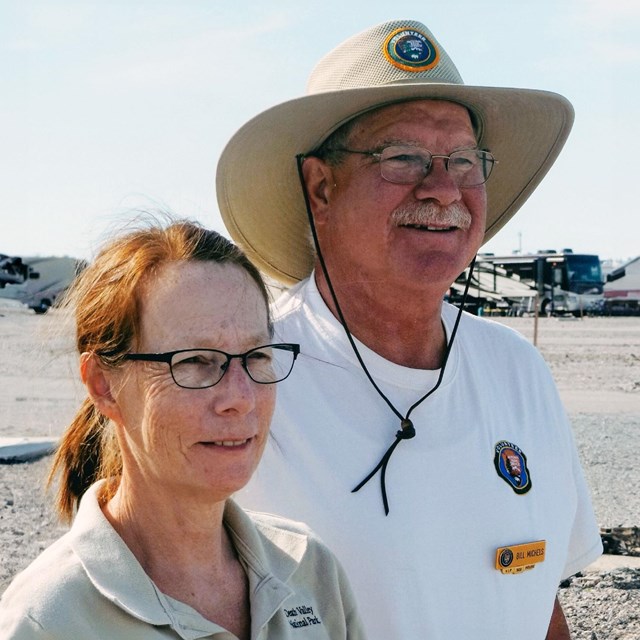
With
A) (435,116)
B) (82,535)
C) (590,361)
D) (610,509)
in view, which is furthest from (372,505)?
(590,361)

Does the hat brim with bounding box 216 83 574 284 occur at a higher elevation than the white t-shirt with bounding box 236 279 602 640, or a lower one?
higher

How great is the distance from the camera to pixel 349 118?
2791mm

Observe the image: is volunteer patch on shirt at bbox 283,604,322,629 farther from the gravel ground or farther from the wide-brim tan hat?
the wide-brim tan hat

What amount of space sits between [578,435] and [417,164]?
7687 millimetres

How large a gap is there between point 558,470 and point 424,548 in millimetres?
517

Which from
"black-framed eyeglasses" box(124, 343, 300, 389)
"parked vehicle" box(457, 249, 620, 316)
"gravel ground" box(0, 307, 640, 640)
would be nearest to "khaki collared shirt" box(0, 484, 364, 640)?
"black-framed eyeglasses" box(124, 343, 300, 389)

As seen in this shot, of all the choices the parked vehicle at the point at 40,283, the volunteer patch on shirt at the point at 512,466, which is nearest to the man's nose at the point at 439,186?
the volunteer patch on shirt at the point at 512,466

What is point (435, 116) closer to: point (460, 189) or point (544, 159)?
point (460, 189)

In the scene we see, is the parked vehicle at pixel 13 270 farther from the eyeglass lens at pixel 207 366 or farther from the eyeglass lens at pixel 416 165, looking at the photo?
the eyeglass lens at pixel 207 366

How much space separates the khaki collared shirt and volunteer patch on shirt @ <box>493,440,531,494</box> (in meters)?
0.62

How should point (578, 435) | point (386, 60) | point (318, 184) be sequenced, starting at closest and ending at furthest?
point (386, 60) < point (318, 184) < point (578, 435)

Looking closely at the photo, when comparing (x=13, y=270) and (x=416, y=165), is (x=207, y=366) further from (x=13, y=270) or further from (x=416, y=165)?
(x=13, y=270)

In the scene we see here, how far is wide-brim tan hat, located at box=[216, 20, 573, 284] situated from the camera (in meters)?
2.71

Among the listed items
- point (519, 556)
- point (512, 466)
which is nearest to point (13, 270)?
point (512, 466)
